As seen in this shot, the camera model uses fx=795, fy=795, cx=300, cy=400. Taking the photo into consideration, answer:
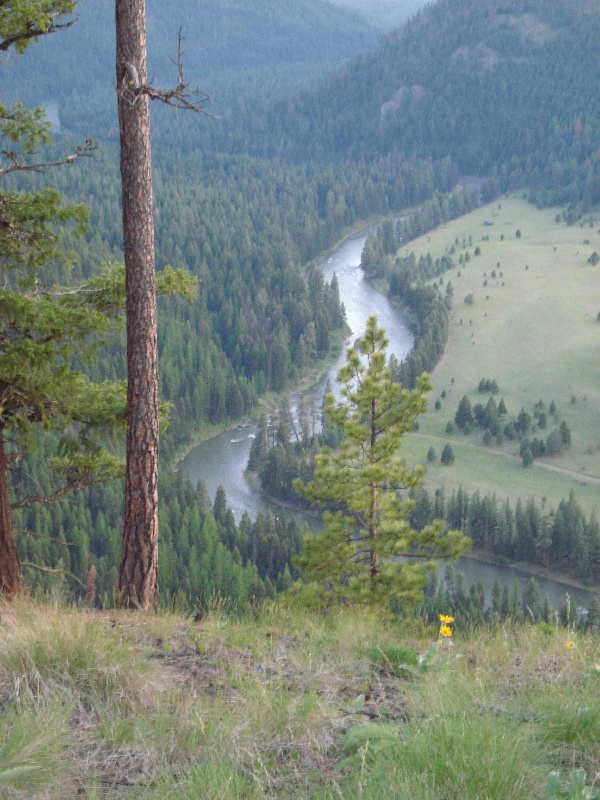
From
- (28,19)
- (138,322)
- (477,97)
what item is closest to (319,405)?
(138,322)

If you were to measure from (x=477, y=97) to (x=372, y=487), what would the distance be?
187 m

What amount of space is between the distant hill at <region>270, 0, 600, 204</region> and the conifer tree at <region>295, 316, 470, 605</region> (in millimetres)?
155716

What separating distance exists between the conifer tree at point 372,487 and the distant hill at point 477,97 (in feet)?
511

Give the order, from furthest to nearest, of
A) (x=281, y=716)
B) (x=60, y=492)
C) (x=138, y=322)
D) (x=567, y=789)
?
(x=60, y=492) → (x=138, y=322) → (x=281, y=716) → (x=567, y=789)

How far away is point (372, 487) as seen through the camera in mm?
16078

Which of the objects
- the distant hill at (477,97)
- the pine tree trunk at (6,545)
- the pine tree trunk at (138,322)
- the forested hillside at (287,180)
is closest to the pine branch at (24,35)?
the pine tree trunk at (138,322)

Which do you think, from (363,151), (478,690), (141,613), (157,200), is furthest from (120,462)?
(363,151)

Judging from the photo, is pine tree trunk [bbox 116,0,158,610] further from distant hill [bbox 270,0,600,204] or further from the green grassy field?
distant hill [bbox 270,0,600,204]

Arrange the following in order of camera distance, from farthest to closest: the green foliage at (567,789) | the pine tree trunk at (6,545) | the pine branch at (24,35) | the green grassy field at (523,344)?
the green grassy field at (523,344)
the pine tree trunk at (6,545)
the pine branch at (24,35)
the green foliage at (567,789)

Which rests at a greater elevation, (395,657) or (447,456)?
(395,657)

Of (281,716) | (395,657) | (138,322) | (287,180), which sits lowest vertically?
(395,657)

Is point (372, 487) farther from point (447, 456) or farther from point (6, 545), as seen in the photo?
point (447, 456)

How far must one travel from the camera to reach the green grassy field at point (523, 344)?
65.4 metres

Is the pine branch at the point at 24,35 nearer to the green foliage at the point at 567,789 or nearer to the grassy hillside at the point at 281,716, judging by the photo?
the grassy hillside at the point at 281,716
